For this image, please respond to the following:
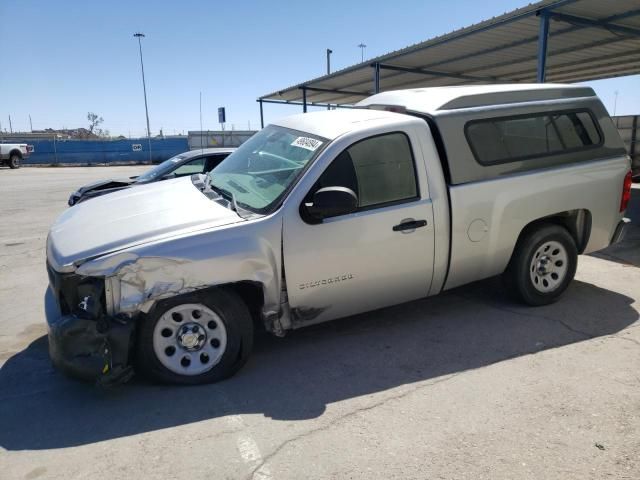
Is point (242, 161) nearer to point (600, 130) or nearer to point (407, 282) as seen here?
point (407, 282)

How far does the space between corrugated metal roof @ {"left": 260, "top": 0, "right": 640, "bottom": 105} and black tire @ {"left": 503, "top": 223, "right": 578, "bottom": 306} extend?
17.9 ft

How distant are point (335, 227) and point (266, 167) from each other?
914 mm

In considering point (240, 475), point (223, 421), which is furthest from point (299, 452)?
point (223, 421)

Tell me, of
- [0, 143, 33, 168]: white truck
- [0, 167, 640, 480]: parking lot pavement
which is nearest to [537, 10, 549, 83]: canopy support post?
[0, 167, 640, 480]: parking lot pavement

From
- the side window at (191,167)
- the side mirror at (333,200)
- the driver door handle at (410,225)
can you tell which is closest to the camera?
the side mirror at (333,200)

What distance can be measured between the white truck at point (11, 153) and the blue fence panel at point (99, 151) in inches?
174

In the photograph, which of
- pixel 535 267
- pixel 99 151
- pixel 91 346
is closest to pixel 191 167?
pixel 91 346

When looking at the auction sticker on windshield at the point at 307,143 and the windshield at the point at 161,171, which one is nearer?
the auction sticker on windshield at the point at 307,143

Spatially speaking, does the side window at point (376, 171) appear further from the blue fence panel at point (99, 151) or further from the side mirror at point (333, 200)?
the blue fence panel at point (99, 151)

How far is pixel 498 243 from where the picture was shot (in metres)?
4.39

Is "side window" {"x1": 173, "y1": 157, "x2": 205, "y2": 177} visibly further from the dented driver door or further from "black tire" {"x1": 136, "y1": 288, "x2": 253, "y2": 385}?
"black tire" {"x1": 136, "y1": 288, "x2": 253, "y2": 385}

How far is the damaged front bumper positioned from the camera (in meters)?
3.15

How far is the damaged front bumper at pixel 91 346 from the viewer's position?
315 cm

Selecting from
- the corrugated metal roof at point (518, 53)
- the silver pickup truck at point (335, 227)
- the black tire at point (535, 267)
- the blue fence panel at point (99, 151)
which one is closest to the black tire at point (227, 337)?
the silver pickup truck at point (335, 227)
